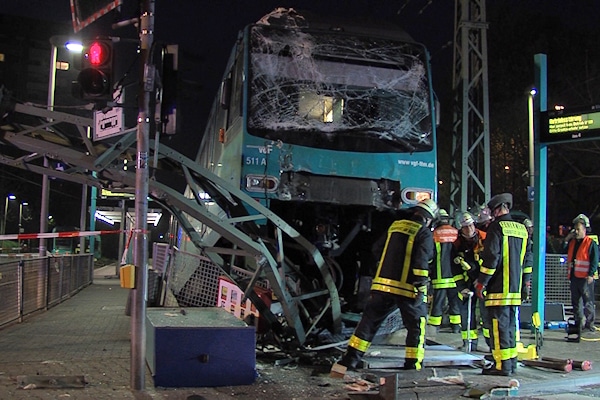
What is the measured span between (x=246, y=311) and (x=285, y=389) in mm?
1987

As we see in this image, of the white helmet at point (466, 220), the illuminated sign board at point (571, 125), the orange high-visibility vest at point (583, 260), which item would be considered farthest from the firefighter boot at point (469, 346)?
the illuminated sign board at point (571, 125)

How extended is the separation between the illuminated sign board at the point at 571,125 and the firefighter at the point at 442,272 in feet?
7.23

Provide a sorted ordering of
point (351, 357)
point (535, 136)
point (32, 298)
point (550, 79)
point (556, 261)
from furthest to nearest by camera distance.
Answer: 1. point (550, 79)
2. point (556, 261)
3. point (32, 298)
4. point (535, 136)
5. point (351, 357)

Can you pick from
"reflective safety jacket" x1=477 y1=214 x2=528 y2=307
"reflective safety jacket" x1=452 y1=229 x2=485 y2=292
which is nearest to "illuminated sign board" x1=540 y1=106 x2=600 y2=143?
"reflective safety jacket" x1=452 y1=229 x2=485 y2=292

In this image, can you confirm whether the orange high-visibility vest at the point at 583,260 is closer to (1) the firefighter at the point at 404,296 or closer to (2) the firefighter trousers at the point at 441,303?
(2) the firefighter trousers at the point at 441,303

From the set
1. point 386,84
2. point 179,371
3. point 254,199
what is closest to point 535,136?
point 386,84

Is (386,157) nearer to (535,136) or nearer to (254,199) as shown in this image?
(254,199)

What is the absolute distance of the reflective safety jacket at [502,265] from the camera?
6.99 meters

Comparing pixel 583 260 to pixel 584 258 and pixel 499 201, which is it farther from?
pixel 499 201

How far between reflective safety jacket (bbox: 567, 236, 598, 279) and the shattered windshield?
3592 millimetres

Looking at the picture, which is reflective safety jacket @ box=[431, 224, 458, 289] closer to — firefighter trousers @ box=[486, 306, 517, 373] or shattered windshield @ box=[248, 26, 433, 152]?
shattered windshield @ box=[248, 26, 433, 152]

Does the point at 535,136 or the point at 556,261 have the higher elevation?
the point at 535,136

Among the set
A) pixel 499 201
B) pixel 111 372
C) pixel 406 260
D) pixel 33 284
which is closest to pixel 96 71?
pixel 111 372

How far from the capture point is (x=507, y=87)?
2894 centimetres
